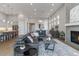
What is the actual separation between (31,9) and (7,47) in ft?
4.86

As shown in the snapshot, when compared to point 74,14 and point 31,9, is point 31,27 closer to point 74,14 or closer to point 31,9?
point 31,9

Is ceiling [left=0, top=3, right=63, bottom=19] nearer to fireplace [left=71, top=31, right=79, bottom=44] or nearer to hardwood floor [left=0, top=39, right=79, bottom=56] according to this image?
hardwood floor [left=0, top=39, right=79, bottom=56]

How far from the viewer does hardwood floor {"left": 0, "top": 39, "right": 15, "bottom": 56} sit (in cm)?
411

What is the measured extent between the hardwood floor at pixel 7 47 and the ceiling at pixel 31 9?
0.99 m

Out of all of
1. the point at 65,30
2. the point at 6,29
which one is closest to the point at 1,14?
the point at 6,29

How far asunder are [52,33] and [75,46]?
0.96 m

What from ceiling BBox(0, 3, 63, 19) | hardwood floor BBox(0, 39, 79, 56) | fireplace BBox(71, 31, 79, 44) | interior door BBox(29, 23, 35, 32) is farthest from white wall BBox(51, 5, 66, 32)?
interior door BBox(29, 23, 35, 32)

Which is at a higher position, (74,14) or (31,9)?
(31,9)

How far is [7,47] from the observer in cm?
443

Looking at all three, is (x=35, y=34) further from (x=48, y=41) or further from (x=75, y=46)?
(x=75, y=46)

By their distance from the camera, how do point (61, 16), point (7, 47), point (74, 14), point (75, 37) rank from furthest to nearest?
point (75, 37), point (61, 16), point (74, 14), point (7, 47)

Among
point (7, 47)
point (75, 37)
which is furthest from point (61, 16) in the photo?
point (7, 47)

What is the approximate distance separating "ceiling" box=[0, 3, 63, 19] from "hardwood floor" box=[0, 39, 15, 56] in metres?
0.99

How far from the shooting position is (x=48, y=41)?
15.3ft
